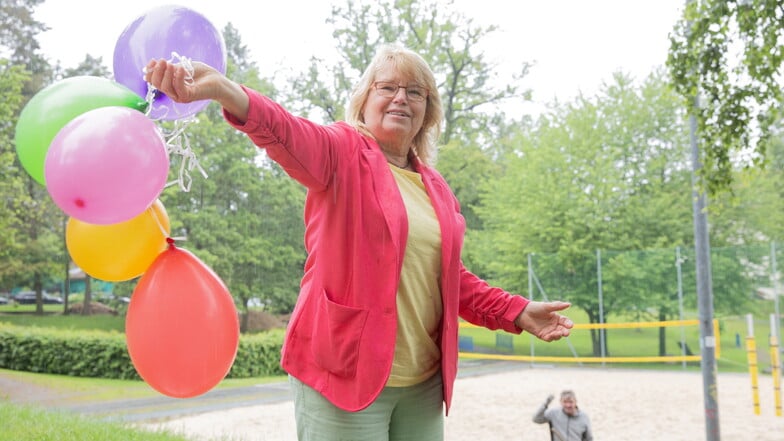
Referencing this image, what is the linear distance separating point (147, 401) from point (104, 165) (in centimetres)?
860

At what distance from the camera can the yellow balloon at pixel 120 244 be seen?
2145 millimetres

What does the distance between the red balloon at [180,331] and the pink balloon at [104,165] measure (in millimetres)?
263

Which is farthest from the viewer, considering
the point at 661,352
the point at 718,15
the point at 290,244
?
the point at 290,244

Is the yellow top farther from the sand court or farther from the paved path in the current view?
the paved path

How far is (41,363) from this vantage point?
1193 centimetres

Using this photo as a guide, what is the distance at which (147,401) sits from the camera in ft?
31.1

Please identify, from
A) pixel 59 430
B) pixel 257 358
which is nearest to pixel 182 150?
pixel 59 430

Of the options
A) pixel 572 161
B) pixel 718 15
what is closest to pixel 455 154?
pixel 572 161

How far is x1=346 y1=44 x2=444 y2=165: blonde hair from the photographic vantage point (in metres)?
1.89

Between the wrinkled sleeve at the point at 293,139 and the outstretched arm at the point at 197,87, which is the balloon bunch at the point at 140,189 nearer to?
the outstretched arm at the point at 197,87

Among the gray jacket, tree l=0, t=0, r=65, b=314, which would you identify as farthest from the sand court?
tree l=0, t=0, r=65, b=314

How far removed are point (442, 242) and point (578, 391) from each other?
10341 millimetres

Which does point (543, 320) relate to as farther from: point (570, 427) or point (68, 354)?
point (68, 354)

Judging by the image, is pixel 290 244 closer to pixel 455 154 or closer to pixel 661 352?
pixel 455 154
